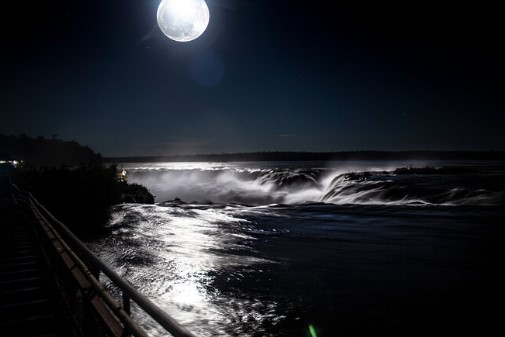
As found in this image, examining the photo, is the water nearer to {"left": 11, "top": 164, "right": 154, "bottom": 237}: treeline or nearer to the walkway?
{"left": 11, "top": 164, "right": 154, "bottom": 237}: treeline

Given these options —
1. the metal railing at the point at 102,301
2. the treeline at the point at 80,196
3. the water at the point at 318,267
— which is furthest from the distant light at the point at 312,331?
the treeline at the point at 80,196

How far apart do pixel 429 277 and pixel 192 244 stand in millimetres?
11021

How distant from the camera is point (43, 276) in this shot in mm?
8430

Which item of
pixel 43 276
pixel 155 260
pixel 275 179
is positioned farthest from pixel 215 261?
pixel 275 179

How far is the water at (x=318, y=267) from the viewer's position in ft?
30.4

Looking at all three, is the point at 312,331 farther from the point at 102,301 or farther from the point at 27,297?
the point at 27,297

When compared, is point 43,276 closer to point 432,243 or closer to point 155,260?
point 155,260

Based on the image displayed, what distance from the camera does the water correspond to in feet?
30.4

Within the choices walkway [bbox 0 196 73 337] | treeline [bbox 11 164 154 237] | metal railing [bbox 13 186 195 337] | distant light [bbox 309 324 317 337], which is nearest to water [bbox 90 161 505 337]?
distant light [bbox 309 324 317 337]

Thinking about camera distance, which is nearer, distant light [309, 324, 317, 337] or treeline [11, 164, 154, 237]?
distant light [309, 324, 317, 337]

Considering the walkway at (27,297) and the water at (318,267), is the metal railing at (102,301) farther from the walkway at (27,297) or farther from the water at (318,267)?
the water at (318,267)

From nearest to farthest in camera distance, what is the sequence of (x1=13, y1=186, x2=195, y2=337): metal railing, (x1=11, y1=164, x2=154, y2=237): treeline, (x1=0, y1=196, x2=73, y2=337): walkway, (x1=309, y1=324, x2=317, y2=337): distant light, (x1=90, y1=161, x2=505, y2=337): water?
(x1=13, y1=186, x2=195, y2=337): metal railing
(x1=0, y1=196, x2=73, y2=337): walkway
(x1=309, y1=324, x2=317, y2=337): distant light
(x1=90, y1=161, x2=505, y2=337): water
(x1=11, y1=164, x2=154, y2=237): treeline

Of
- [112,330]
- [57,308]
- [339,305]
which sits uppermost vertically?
[112,330]

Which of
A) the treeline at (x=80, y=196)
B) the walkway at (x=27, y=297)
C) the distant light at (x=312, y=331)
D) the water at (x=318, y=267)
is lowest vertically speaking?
the distant light at (x=312, y=331)
